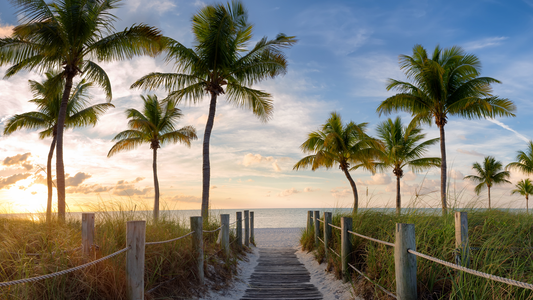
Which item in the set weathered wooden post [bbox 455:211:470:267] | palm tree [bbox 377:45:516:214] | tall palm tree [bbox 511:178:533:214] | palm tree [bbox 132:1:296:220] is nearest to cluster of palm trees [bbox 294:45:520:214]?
palm tree [bbox 377:45:516:214]

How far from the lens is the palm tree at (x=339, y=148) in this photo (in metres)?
19.0

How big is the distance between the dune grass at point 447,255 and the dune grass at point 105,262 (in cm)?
263

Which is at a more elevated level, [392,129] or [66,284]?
[392,129]

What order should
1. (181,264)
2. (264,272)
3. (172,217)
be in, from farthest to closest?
(264,272) < (172,217) < (181,264)

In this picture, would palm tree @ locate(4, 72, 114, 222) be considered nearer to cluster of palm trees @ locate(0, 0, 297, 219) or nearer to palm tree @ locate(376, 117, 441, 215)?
cluster of palm trees @ locate(0, 0, 297, 219)

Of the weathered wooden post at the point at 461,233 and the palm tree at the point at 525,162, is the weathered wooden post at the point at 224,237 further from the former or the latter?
the palm tree at the point at 525,162

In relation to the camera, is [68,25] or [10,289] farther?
[68,25]

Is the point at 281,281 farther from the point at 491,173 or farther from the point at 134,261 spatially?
the point at 491,173

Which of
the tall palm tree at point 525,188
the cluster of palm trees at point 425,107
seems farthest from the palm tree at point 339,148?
the tall palm tree at point 525,188

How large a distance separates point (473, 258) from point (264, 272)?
4667 mm

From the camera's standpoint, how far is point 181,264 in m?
5.01

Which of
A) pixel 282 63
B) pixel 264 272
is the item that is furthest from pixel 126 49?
pixel 264 272

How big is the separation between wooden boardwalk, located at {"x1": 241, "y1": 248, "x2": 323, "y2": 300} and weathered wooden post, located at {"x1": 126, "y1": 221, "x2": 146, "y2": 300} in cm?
239

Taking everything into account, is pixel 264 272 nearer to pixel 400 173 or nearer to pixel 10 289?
pixel 10 289
